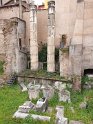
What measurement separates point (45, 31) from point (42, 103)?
31.8 ft

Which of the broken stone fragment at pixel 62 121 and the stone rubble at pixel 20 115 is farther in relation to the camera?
the stone rubble at pixel 20 115

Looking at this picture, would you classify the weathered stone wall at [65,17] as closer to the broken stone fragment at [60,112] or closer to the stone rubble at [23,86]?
the stone rubble at [23,86]

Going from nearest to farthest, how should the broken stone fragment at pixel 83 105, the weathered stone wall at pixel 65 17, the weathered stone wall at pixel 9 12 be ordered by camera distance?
the broken stone fragment at pixel 83 105 → the weathered stone wall at pixel 65 17 → the weathered stone wall at pixel 9 12

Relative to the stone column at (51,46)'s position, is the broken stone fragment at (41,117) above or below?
below

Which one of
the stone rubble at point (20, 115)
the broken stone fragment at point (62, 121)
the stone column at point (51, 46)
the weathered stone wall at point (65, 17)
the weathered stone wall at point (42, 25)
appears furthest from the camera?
the weathered stone wall at point (42, 25)

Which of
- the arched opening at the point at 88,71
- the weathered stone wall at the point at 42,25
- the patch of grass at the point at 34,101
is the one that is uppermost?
the weathered stone wall at the point at 42,25

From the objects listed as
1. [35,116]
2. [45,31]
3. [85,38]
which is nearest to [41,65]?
[45,31]

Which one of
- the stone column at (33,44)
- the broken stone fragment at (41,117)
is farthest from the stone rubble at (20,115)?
the stone column at (33,44)

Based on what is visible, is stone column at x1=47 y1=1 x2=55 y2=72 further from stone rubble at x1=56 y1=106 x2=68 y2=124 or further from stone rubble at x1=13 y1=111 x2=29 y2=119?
stone rubble at x1=13 y1=111 x2=29 y2=119

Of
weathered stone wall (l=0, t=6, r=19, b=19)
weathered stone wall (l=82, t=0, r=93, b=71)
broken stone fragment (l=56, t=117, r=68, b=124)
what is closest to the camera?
broken stone fragment (l=56, t=117, r=68, b=124)

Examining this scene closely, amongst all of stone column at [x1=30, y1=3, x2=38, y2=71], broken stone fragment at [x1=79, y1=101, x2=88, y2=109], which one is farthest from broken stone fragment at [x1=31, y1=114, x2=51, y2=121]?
stone column at [x1=30, y1=3, x2=38, y2=71]

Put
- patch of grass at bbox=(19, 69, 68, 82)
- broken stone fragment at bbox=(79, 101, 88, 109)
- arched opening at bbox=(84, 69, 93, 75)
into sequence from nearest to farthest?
broken stone fragment at bbox=(79, 101, 88, 109) → patch of grass at bbox=(19, 69, 68, 82) → arched opening at bbox=(84, 69, 93, 75)

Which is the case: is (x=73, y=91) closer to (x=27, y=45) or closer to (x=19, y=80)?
(x=19, y=80)

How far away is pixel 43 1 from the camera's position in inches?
1198
